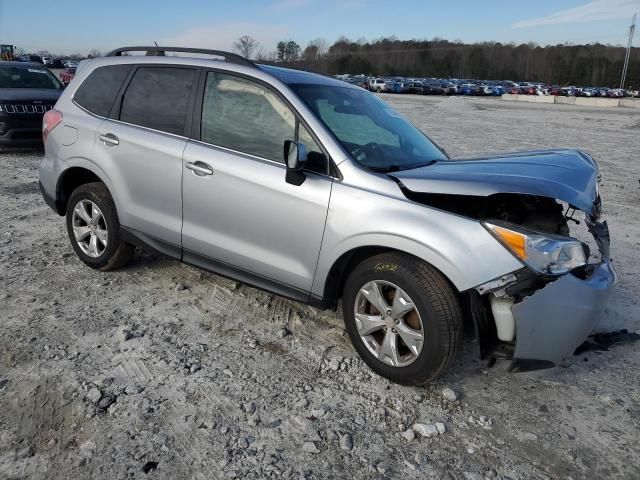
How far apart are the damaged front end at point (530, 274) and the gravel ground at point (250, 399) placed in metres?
0.27

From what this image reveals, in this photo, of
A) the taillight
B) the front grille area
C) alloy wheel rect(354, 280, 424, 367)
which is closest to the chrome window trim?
alloy wheel rect(354, 280, 424, 367)

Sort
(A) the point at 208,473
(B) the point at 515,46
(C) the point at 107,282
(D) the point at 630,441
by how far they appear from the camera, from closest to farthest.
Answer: (A) the point at 208,473, (D) the point at 630,441, (C) the point at 107,282, (B) the point at 515,46

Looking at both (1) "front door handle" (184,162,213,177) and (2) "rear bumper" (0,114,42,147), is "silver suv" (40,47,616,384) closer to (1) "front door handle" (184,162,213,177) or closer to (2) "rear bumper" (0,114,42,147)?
(1) "front door handle" (184,162,213,177)

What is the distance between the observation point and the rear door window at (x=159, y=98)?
394 centimetres

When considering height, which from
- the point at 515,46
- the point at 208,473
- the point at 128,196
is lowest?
the point at 208,473

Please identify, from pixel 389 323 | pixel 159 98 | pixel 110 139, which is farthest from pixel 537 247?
pixel 110 139

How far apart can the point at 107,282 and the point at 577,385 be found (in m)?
3.76

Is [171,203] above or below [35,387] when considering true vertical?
above

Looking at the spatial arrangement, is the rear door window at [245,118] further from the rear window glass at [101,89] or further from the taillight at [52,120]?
the taillight at [52,120]

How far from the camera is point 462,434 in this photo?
2.84 m

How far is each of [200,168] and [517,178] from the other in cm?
213

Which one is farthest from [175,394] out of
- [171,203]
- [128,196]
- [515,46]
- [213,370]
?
[515,46]

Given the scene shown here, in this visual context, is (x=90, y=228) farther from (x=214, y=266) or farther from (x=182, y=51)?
(x=182, y=51)

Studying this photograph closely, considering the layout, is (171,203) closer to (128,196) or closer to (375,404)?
(128,196)
